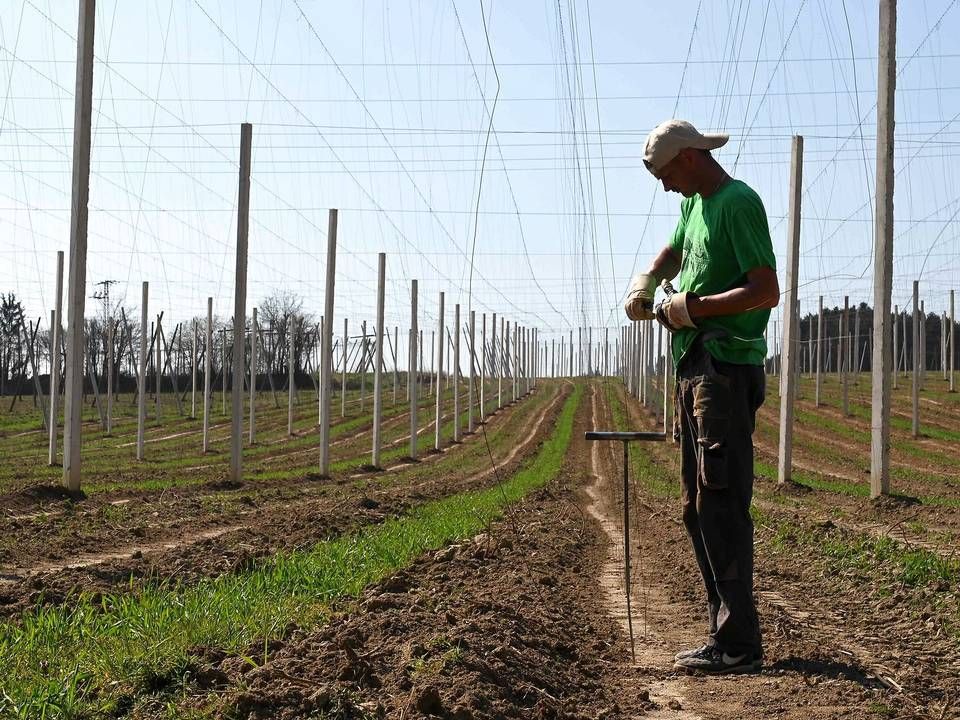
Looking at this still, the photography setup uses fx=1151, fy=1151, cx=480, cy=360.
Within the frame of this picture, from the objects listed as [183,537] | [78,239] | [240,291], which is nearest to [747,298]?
[183,537]

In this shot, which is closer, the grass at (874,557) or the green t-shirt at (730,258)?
the green t-shirt at (730,258)

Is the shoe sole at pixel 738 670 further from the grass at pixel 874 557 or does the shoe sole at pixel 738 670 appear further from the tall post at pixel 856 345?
the tall post at pixel 856 345

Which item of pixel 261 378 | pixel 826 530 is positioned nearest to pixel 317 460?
pixel 826 530

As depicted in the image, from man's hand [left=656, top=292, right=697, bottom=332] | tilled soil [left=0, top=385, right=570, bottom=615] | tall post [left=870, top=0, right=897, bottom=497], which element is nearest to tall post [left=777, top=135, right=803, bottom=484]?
tall post [left=870, top=0, right=897, bottom=497]

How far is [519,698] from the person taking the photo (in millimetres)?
4367

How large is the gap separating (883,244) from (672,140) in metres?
11.5

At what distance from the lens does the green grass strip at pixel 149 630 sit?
3.84 meters

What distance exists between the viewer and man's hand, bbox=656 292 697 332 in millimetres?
4922

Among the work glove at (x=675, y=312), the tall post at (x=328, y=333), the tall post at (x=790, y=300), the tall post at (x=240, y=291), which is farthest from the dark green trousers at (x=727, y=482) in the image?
the tall post at (x=328, y=333)

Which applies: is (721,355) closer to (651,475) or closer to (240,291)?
(240,291)

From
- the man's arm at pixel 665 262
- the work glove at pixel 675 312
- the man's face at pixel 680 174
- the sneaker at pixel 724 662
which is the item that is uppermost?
the man's face at pixel 680 174

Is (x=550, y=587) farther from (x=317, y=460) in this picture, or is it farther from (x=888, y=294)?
(x=317, y=460)

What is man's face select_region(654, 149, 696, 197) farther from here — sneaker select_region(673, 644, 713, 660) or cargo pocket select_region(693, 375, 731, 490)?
sneaker select_region(673, 644, 713, 660)

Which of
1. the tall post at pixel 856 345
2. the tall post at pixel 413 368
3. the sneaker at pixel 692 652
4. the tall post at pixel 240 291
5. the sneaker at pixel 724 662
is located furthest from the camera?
the tall post at pixel 856 345
